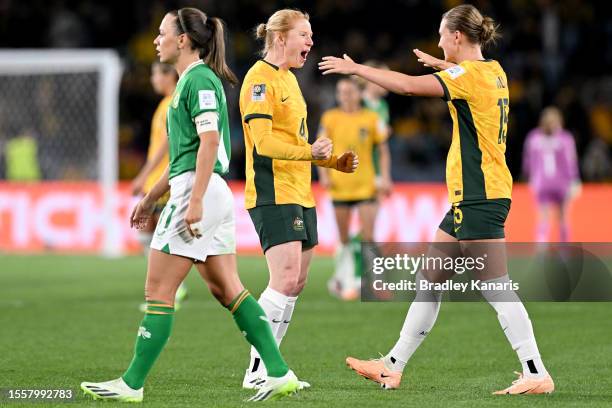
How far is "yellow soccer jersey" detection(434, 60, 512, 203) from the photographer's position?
6.36 metres

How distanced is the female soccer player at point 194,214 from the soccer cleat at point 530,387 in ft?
4.01

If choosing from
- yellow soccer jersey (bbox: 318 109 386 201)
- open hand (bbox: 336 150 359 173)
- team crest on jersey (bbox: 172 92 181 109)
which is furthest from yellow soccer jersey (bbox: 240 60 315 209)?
yellow soccer jersey (bbox: 318 109 386 201)

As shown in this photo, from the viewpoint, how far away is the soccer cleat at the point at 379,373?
21.9 ft

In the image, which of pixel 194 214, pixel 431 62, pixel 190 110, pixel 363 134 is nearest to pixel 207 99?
pixel 190 110

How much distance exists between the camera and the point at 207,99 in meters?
5.84

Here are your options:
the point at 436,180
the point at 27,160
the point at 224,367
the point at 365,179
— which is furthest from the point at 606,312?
the point at 27,160

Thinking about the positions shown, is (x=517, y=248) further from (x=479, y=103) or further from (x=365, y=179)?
(x=479, y=103)

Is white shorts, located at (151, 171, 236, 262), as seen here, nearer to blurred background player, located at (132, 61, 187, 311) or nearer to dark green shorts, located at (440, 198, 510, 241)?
dark green shorts, located at (440, 198, 510, 241)

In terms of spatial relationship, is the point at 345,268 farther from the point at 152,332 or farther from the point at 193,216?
the point at 193,216

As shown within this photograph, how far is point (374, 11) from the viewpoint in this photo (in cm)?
2423

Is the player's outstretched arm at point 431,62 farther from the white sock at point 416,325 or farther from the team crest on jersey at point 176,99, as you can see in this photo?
the team crest on jersey at point 176,99

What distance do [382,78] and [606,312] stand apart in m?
5.68

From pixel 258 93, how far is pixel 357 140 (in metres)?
6.26

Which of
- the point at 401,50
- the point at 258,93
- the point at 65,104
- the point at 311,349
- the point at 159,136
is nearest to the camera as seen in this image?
the point at 258,93
